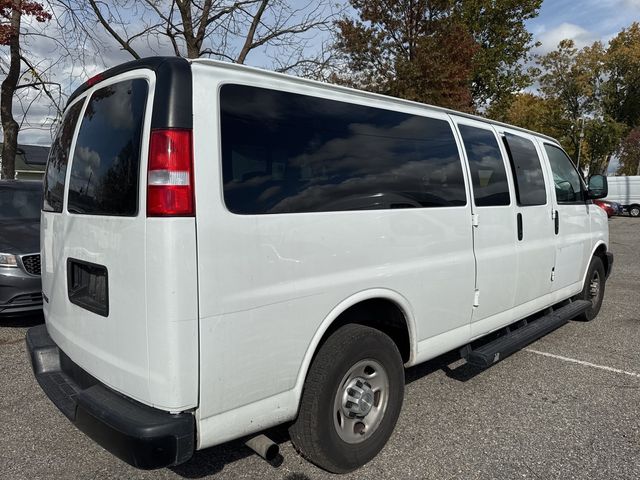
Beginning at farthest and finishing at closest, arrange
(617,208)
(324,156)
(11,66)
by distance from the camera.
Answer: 1. (617,208)
2. (11,66)
3. (324,156)

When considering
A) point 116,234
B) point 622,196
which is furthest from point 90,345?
point 622,196

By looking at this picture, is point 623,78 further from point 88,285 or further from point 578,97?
point 88,285

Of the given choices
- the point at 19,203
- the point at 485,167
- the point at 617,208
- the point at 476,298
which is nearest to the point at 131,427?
the point at 476,298

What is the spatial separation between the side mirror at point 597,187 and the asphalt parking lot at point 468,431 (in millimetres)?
1721

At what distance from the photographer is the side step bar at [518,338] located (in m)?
3.58

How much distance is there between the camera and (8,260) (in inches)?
202

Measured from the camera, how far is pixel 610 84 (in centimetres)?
3916

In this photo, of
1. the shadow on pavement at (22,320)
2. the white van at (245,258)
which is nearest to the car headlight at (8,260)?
the shadow on pavement at (22,320)

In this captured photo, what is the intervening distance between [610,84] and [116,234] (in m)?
45.4

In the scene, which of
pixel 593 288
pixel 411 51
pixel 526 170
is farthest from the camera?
pixel 411 51

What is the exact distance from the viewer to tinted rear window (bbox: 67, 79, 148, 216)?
223cm

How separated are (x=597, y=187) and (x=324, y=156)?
417cm

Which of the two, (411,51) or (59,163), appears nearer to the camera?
(59,163)

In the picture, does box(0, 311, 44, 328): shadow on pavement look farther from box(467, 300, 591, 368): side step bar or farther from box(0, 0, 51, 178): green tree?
box(0, 0, 51, 178): green tree
